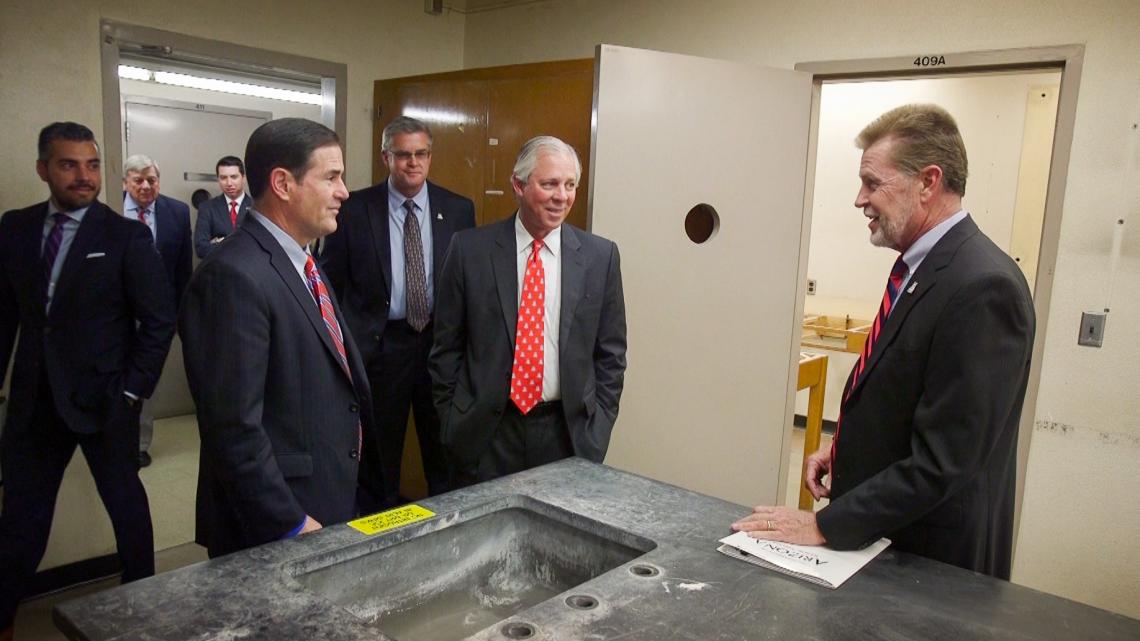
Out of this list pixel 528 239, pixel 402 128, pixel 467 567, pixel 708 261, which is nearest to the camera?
pixel 467 567

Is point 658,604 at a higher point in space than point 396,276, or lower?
lower

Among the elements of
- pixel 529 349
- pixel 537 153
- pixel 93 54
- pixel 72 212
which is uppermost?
pixel 93 54

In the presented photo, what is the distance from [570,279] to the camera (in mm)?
2312

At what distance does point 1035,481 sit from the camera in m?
2.84

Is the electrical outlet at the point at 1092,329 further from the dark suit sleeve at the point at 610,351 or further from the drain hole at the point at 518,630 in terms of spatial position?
the drain hole at the point at 518,630

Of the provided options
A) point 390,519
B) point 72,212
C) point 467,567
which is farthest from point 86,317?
point 467,567

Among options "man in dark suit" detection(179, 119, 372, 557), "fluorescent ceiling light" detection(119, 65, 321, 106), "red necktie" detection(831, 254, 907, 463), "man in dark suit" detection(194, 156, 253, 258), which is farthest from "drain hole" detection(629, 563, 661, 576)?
"fluorescent ceiling light" detection(119, 65, 321, 106)

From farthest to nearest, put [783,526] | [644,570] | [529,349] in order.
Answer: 1. [529,349]
2. [783,526]
3. [644,570]

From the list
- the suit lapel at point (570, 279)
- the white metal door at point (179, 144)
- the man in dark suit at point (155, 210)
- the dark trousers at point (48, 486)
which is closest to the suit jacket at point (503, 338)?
the suit lapel at point (570, 279)

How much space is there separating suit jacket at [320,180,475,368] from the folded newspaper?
5.79 ft

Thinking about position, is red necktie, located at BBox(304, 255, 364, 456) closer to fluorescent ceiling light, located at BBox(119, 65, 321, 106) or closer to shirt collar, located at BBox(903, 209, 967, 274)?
shirt collar, located at BBox(903, 209, 967, 274)

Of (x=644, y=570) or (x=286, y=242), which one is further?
(x=286, y=242)

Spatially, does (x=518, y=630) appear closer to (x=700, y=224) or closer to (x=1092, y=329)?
(x=700, y=224)

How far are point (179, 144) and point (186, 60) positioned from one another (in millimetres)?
1602
